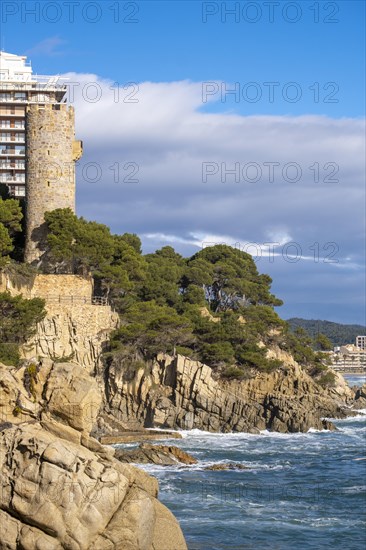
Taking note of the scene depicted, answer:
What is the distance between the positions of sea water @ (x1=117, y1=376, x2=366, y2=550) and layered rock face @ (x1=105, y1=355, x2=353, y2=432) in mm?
1583

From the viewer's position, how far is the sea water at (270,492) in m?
29.9

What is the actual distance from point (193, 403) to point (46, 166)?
16.7 metres

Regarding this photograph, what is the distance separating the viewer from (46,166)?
59.2 metres

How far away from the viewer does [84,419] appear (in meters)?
21.7

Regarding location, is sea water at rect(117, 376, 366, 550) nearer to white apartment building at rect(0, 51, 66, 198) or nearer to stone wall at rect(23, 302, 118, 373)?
stone wall at rect(23, 302, 118, 373)

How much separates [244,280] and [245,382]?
17894 millimetres

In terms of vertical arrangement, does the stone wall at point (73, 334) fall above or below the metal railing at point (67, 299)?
below

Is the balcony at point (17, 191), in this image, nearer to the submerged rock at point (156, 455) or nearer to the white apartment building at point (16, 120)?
the white apartment building at point (16, 120)

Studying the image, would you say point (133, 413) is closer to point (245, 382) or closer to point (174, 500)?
point (245, 382)

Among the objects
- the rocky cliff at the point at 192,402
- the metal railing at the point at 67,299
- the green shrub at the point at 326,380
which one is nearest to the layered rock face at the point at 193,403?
the rocky cliff at the point at 192,402

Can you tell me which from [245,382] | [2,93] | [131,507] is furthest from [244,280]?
[131,507]

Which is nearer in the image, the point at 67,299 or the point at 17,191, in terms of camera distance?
the point at 67,299

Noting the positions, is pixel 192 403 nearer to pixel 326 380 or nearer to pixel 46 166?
pixel 46 166

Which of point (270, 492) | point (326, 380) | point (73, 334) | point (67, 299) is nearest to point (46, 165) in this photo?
point (67, 299)
